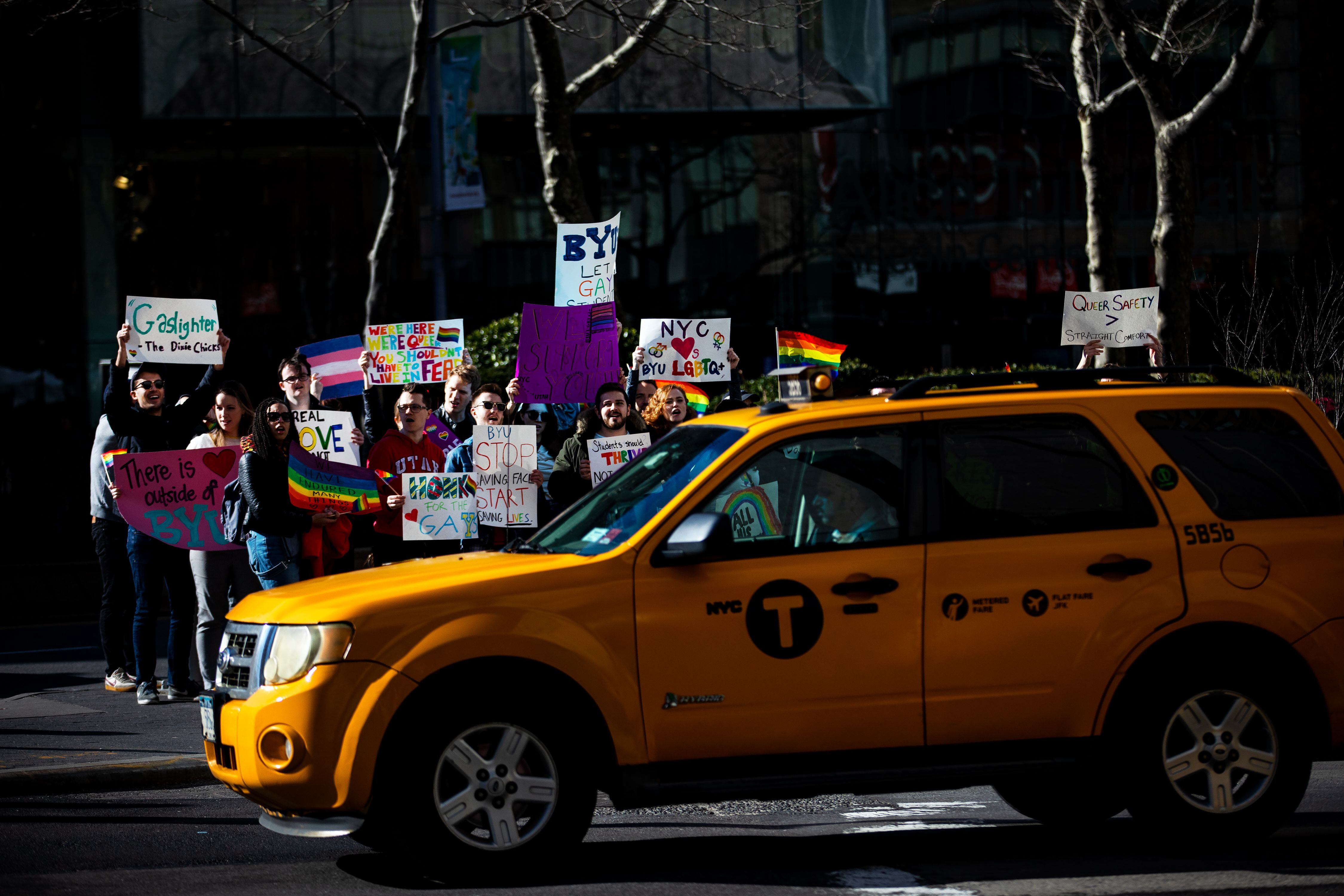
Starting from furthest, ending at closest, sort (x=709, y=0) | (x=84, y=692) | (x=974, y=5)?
(x=974, y=5) < (x=709, y=0) < (x=84, y=692)

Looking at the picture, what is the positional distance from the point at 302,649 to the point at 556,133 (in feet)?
36.5

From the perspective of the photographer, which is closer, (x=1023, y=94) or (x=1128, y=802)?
(x=1128, y=802)

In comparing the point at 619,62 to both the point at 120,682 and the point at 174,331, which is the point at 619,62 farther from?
the point at 120,682

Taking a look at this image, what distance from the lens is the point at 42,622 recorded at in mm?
16188

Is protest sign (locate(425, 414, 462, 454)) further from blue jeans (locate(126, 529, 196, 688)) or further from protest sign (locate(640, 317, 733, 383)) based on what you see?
protest sign (locate(640, 317, 733, 383))

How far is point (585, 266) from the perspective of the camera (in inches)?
451

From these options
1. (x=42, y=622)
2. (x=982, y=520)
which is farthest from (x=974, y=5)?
(x=982, y=520)

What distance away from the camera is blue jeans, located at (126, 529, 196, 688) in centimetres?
1002

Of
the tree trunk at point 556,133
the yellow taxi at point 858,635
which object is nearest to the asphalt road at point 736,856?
the yellow taxi at point 858,635

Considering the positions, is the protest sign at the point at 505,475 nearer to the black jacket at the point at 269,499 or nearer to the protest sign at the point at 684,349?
the black jacket at the point at 269,499

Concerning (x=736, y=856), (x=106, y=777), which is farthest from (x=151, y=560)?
(x=736, y=856)

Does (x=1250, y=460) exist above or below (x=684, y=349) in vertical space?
below

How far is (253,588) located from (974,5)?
80.7 feet

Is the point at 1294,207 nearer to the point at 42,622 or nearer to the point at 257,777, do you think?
the point at 42,622
